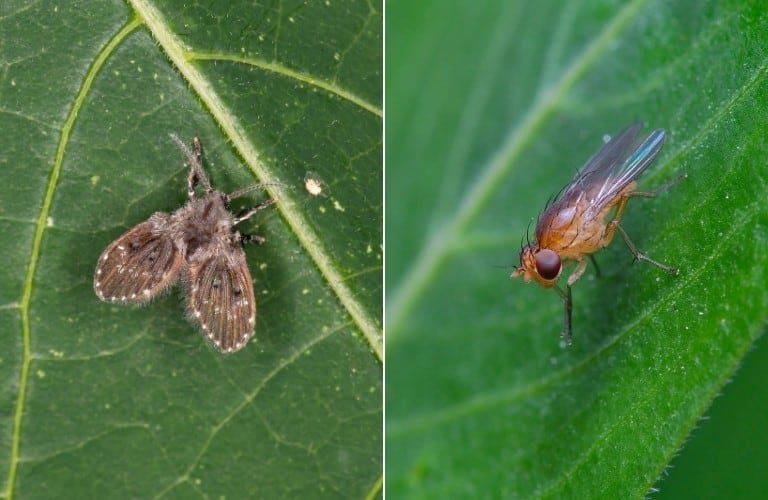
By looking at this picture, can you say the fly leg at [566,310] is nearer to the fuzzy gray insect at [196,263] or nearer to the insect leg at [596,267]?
the insect leg at [596,267]

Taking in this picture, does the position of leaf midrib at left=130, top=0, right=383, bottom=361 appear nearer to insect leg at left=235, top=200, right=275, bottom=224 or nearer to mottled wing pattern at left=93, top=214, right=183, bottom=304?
insect leg at left=235, top=200, right=275, bottom=224

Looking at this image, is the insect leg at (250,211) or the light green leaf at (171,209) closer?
the light green leaf at (171,209)

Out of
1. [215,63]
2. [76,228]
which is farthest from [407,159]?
[76,228]

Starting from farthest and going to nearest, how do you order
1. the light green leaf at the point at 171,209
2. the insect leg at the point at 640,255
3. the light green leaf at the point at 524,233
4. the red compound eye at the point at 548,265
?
1. the light green leaf at the point at 171,209
2. the red compound eye at the point at 548,265
3. the insect leg at the point at 640,255
4. the light green leaf at the point at 524,233

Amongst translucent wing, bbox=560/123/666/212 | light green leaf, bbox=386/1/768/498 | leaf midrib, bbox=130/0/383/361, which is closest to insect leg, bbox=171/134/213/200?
leaf midrib, bbox=130/0/383/361

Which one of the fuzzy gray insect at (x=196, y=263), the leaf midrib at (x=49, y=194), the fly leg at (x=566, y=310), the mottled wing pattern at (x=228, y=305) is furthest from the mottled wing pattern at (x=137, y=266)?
the fly leg at (x=566, y=310)

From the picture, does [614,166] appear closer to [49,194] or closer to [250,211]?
[250,211]

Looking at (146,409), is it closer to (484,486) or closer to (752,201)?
(484,486)
